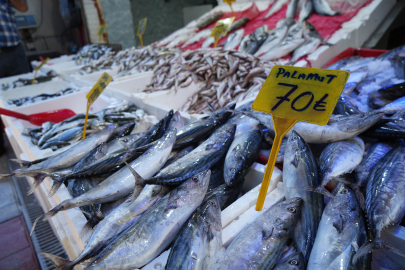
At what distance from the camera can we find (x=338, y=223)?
1018 mm

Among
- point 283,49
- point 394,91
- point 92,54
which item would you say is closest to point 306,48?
point 283,49

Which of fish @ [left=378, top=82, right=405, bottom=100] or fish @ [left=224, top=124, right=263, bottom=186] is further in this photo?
fish @ [left=378, top=82, right=405, bottom=100]

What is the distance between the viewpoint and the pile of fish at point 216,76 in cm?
316

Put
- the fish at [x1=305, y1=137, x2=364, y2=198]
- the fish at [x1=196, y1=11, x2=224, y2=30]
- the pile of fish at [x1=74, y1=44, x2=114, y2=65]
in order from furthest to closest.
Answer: the fish at [x1=196, y1=11, x2=224, y2=30] → the pile of fish at [x1=74, y1=44, x2=114, y2=65] → the fish at [x1=305, y1=137, x2=364, y2=198]

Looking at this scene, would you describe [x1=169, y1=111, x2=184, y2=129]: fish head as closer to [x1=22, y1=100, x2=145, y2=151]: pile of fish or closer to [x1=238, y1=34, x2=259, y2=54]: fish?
[x1=22, y1=100, x2=145, y2=151]: pile of fish

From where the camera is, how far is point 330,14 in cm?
468

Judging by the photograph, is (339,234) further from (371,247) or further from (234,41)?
(234,41)

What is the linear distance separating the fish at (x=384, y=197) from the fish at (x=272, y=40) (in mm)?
3278

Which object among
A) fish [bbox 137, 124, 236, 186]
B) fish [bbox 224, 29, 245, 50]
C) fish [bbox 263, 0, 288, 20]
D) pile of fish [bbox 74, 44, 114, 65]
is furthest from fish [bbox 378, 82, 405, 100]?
pile of fish [bbox 74, 44, 114, 65]

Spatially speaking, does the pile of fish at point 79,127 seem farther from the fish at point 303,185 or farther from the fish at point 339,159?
the fish at point 339,159

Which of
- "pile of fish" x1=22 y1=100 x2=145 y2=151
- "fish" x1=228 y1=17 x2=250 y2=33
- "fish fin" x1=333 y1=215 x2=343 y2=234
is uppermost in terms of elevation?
"fish" x1=228 y1=17 x2=250 y2=33

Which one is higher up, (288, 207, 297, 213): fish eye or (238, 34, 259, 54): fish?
(238, 34, 259, 54): fish

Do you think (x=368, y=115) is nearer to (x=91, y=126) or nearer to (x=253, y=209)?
(x=253, y=209)

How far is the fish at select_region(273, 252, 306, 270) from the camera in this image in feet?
3.00
